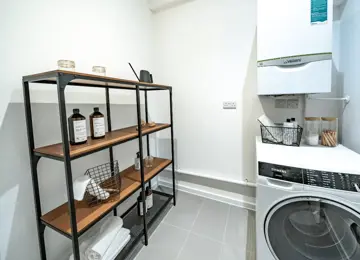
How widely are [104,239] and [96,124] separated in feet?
2.58

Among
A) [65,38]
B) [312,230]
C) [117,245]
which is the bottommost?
[117,245]

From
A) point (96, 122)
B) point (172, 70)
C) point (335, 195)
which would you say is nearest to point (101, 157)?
point (96, 122)

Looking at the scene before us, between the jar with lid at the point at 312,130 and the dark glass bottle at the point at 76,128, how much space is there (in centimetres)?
164

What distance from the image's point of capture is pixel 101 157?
4.89 feet

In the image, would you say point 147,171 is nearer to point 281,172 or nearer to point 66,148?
point 66,148

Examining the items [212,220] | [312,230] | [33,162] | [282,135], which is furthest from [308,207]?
[33,162]

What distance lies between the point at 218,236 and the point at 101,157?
1.24 metres

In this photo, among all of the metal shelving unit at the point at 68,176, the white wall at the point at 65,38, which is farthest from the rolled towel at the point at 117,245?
the white wall at the point at 65,38

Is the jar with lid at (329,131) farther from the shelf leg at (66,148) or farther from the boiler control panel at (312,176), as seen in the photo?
the shelf leg at (66,148)

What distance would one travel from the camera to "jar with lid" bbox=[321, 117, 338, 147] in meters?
1.26

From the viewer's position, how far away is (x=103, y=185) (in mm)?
1296

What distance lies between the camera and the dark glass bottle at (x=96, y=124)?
1.11 m

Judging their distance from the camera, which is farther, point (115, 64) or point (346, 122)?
point (115, 64)

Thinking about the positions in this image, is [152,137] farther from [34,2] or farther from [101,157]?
[34,2]
